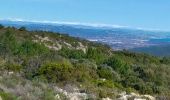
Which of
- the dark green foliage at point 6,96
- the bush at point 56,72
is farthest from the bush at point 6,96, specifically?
the bush at point 56,72

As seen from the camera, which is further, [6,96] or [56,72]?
[56,72]

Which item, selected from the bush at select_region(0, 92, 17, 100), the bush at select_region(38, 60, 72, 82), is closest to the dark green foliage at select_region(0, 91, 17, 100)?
the bush at select_region(0, 92, 17, 100)

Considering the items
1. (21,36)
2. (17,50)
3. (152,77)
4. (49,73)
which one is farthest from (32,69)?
(21,36)

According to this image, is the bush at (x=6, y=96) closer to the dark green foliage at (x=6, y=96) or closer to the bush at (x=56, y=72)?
the dark green foliage at (x=6, y=96)

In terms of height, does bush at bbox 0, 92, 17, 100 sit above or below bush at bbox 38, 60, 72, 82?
above

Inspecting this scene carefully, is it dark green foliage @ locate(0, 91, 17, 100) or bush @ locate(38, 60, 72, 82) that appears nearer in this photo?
dark green foliage @ locate(0, 91, 17, 100)

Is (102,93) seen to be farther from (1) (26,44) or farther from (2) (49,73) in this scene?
(1) (26,44)

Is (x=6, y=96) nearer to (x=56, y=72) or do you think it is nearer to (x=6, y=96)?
(x=6, y=96)

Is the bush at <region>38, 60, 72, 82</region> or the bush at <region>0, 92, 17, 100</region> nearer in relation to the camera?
the bush at <region>0, 92, 17, 100</region>

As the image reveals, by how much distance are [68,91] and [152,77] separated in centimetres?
1891

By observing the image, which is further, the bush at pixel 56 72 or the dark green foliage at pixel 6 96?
the bush at pixel 56 72

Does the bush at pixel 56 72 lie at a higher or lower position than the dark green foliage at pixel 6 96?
lower

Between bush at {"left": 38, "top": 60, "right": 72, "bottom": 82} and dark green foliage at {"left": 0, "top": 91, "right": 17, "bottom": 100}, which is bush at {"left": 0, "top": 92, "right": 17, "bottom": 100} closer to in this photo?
dark green foliage at {"left": 0, "top": 91, "right": 17, "bottom": 100}

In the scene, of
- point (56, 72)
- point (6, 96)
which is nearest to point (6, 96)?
point (6, 96)
